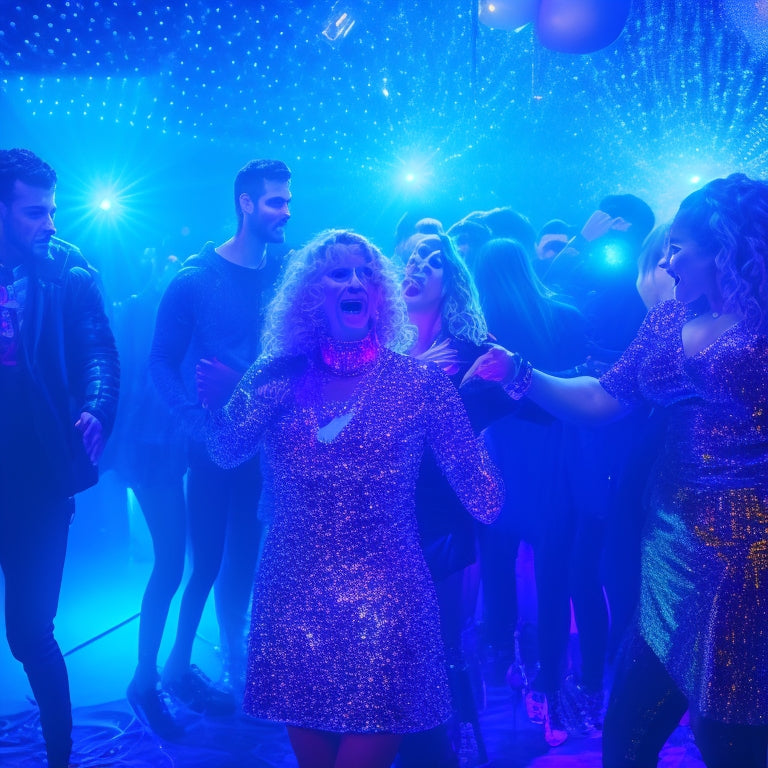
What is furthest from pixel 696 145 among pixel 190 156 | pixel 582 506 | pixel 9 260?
pixel 9 260

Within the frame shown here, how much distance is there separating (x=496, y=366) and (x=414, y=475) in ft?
1.63

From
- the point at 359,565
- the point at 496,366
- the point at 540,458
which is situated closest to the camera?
the point at 359,565

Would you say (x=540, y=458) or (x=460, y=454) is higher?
(x=540, y=458)

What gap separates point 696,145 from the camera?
8.94 meters

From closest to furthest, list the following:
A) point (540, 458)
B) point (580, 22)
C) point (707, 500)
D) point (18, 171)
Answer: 1. point (707, 500)
2. point (18, 171)
3. point (540, 458)
4. point (580, 22)

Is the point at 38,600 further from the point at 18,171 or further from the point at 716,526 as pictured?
the point at 716,526

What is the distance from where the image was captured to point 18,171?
7.41ft

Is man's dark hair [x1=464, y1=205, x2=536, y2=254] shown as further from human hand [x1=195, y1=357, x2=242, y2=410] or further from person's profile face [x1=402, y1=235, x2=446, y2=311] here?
human hand [x1=195, y1=357, x2=242, y2=410]

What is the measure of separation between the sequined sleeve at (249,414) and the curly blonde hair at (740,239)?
49.2 inches

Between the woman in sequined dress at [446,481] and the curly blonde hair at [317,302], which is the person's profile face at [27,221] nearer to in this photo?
the curly blonde hair at [317,302]

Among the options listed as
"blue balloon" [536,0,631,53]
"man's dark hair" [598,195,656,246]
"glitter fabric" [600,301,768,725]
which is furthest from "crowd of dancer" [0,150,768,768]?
"blue balloon" [536,0,631,53]

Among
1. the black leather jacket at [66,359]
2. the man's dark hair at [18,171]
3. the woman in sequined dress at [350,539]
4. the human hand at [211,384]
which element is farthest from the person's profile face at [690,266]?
the man's dark hair at [18,171]

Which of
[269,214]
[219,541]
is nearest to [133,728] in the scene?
[219,541]

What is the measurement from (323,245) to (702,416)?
1201mm
